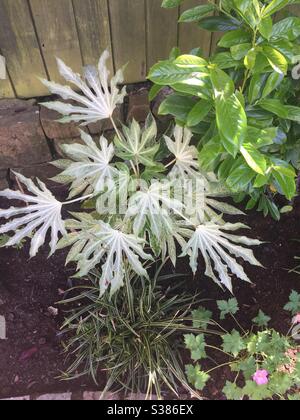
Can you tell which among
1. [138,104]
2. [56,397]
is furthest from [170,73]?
[56,397]

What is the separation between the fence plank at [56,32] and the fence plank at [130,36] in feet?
0.52

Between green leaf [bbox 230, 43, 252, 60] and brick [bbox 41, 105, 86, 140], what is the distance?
952 millimetres

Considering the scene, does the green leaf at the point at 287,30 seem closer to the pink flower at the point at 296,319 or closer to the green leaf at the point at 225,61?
the green leaf at the point at 225,61

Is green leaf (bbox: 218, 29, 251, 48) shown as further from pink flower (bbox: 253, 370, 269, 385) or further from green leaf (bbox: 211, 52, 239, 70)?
pink flower (bbox: 253, 370, 269, 385)

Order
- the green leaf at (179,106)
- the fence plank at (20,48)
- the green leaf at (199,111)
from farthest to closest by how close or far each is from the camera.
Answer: the fence plank at (20,48)
the green leaf at (179,106)
the green leaf at (199,111)

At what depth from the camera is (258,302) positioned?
1.81m

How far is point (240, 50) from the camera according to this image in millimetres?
1089

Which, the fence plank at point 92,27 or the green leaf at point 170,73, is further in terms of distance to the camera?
the fence plank at point 92,27

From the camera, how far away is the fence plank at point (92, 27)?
1.57 meters

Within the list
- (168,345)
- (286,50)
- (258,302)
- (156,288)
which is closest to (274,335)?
(258,302)

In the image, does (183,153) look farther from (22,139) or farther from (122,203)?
(22,139)

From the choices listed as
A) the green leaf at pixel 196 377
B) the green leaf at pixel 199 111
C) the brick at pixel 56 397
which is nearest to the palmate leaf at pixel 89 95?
the green leaf at pixel 199 111

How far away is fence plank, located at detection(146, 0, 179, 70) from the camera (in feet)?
5.31
